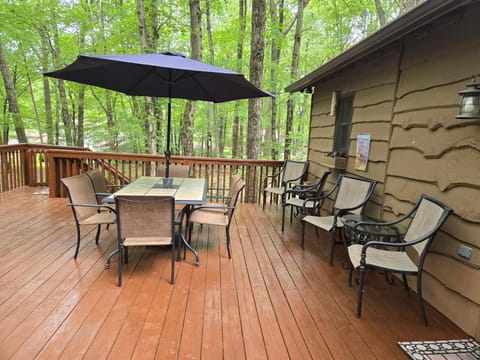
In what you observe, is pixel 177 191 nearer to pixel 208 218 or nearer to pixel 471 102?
pixel 208 218

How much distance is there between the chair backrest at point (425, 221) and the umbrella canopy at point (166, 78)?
1.89 meters

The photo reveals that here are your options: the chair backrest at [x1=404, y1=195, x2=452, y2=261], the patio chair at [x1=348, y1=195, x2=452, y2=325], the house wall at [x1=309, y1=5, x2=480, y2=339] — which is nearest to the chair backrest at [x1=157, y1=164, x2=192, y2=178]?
the house wall at [x1=309, y1=5, x2=480, y2=339]

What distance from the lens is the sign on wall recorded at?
11.2 ft

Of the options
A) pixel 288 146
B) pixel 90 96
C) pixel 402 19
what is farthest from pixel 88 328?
pixel 90 96

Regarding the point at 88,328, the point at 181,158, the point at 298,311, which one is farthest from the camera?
the point at 181,158

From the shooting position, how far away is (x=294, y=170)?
5.14m

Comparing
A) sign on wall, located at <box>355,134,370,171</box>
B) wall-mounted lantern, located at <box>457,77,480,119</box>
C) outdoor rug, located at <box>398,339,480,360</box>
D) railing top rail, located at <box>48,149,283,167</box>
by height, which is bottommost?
outdoor rug, located at <box>398,339,480,360</box>

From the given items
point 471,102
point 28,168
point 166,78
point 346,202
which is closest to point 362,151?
point 346,202

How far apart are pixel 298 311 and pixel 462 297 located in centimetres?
118

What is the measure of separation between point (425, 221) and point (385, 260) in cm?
46

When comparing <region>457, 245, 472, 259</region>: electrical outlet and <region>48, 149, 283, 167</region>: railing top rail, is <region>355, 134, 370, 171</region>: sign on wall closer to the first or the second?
<region>457, 245, 472, 259</region>: electrical outlet

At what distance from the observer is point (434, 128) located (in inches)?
93.0

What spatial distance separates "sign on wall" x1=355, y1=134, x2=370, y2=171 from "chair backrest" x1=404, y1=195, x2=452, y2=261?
1.09 m

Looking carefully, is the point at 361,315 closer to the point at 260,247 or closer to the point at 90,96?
the point at 260,247
